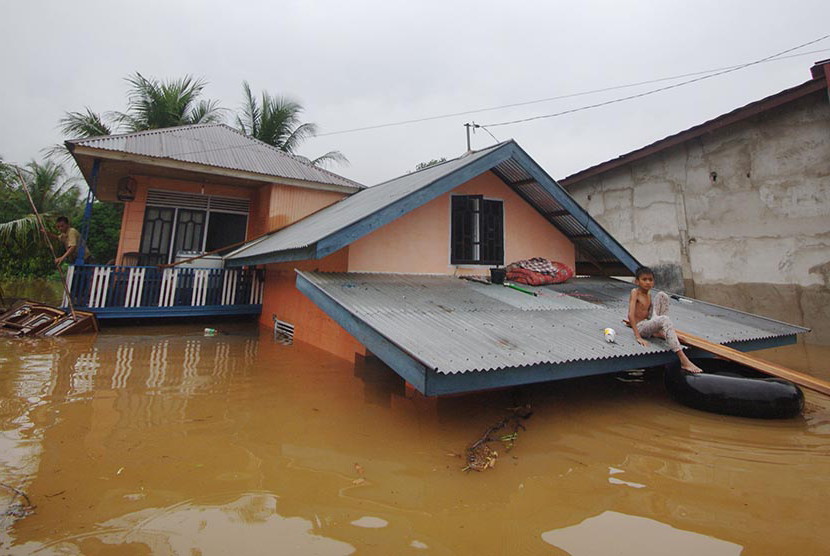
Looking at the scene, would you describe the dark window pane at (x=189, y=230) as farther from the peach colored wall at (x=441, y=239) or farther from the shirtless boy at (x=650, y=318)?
the shirtless boy at (x=650, y=318)

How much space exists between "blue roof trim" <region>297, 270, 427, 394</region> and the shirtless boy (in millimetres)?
2980

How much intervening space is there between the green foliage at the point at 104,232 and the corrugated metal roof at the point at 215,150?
1143cm

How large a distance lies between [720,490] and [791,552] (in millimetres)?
648

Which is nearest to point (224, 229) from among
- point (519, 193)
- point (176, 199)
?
point (176, 199)

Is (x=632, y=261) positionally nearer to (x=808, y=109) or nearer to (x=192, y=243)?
(x=808, y=109)

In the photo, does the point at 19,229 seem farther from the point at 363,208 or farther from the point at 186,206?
the point at 363,208

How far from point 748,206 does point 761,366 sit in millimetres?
7254

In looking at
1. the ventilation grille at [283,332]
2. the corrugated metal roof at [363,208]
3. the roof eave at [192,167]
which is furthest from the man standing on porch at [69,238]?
the ventilation grille at [283,332]

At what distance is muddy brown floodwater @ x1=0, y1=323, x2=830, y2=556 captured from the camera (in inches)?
83.8

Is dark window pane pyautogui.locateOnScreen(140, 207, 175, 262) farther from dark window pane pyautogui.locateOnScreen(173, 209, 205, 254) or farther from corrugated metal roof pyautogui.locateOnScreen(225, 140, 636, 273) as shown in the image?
corrugated metal roof pyautogui.locateOnScreen(225, 140, 636, 273)

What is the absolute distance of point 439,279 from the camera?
674cm

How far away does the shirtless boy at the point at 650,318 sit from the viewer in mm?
4430

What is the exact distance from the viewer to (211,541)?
205 cm

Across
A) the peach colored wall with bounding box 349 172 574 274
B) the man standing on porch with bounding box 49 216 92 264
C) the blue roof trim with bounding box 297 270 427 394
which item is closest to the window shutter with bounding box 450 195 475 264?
the peach colored wall with bounding box 349 172 574 274
